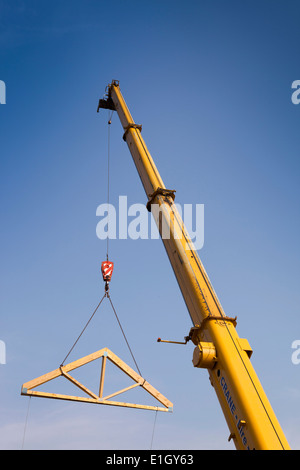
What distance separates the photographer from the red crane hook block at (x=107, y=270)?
15.5 m

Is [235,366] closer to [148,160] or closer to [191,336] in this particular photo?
[191,336]

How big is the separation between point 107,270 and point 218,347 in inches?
315

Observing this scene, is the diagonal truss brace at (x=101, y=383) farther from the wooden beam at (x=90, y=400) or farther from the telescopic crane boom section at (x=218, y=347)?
the telescopic crane boom section at (x=218, y=347)

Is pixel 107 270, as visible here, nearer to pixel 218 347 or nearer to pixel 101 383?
pixel 101 383

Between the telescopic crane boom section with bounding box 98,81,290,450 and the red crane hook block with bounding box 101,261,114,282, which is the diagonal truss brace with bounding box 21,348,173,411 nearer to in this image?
the red crane hook block with bounding box 101,261,114,282

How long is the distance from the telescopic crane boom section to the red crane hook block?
3.86 meters

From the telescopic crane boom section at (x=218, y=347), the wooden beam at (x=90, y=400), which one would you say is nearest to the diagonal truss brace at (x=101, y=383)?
the wooden beam at (x=90, y=400)

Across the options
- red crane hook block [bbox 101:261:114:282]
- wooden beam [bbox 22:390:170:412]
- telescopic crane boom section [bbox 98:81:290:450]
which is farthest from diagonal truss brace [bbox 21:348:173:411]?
telescopic crane boom section [bbox 98:81:290:450]

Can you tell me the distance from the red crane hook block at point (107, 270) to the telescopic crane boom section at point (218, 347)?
3856 millimetres

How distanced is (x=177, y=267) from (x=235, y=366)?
3383 mm

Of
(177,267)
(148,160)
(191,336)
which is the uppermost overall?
(148,160)

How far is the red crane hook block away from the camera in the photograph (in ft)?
50.7
